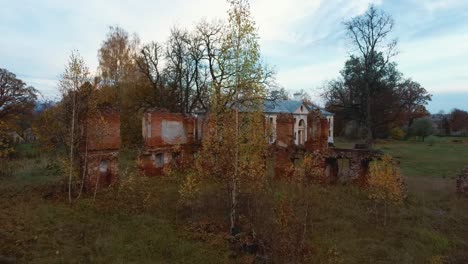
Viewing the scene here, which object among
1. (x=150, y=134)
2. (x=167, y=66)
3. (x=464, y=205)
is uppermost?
(x=167, y=66)

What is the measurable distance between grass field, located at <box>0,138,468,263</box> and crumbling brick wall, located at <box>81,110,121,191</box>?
819mm

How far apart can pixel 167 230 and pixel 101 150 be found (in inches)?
220

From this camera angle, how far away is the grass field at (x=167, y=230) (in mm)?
8719

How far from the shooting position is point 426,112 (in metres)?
71.8

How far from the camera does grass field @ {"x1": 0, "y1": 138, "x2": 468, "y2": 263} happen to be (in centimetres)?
872

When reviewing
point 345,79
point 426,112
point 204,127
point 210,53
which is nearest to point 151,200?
point 204,127

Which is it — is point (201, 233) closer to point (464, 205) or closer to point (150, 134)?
point (150, 134)

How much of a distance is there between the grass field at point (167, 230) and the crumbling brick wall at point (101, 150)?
819 mm

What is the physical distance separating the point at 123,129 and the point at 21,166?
285 inches

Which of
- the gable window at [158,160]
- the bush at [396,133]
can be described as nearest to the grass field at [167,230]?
the gable window at [158,160]

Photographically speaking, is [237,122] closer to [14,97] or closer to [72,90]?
[72,90]

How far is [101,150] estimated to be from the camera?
14.3 m

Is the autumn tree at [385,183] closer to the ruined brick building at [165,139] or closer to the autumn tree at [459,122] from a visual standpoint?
the ruined brick building at [165,139]

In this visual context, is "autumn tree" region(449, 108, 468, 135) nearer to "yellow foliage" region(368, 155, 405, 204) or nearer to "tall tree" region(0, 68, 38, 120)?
"yellow foliage" region(368, 155, 405, 204)
